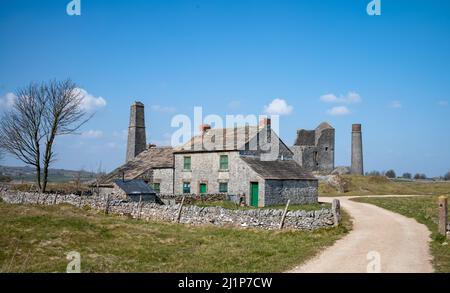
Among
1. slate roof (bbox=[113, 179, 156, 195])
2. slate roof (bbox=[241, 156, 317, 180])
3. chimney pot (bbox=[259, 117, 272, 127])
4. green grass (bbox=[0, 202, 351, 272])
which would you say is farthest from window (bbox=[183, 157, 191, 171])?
green grass (bbox=[0, 202, 351, 272])

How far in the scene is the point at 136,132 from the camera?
53594 mm

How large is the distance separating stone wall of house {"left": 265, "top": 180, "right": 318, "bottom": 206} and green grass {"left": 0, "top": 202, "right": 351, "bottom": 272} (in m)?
11.4

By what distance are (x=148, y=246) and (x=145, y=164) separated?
93.0 feet

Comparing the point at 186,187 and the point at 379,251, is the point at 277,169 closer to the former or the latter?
the point at 186,187

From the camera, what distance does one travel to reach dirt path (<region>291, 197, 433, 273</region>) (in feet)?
41.6

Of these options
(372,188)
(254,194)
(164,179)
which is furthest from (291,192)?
(372,188)

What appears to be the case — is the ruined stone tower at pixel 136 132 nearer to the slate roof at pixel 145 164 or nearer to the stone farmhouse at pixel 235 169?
the slate roof at pixel 145 164

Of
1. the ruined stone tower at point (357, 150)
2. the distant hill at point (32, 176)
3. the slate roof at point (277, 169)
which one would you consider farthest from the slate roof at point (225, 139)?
the ruined stone tower at point (357, 150)

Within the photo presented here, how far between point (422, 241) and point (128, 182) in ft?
79.4
